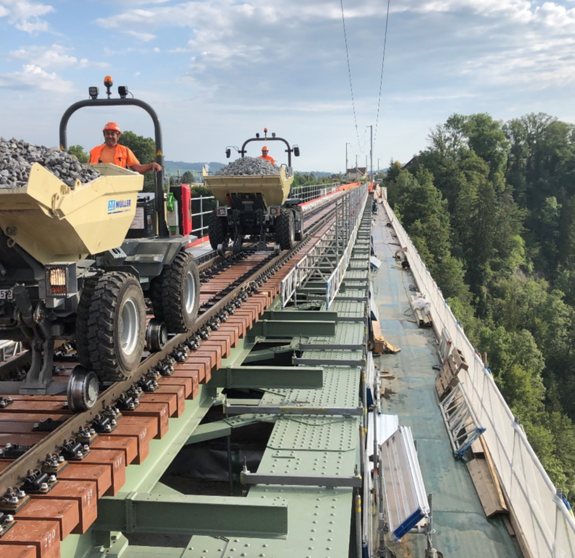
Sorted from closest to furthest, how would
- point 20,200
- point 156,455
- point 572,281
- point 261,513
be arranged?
point 20,200, point 261,513, point 156,455, point 572,281

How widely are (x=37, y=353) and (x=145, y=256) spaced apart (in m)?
1.56

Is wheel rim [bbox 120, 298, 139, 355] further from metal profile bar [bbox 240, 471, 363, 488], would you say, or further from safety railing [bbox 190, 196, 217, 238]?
safety railing [bbox 190, 196, 217, 238]

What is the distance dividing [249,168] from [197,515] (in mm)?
9852

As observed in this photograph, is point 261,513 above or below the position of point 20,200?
below

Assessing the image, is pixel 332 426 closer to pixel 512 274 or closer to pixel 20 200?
pixel 20 200

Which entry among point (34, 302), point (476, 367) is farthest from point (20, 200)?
point (476, 367)

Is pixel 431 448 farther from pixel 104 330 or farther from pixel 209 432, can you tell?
pixel 104 330

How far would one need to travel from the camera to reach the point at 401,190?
7731cm

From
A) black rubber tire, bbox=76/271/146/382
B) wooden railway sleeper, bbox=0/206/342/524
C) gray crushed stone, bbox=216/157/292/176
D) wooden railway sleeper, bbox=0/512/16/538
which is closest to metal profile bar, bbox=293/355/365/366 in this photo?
wooden railway sleeper, bbox=0/206/342/524

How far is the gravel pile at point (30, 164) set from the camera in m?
3.81

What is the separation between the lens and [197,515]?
4.12 m

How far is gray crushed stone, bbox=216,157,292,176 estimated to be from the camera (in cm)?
1301

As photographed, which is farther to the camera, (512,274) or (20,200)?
(512,274)

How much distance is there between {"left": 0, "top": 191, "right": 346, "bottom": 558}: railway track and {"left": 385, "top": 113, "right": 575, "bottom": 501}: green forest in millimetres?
21632
